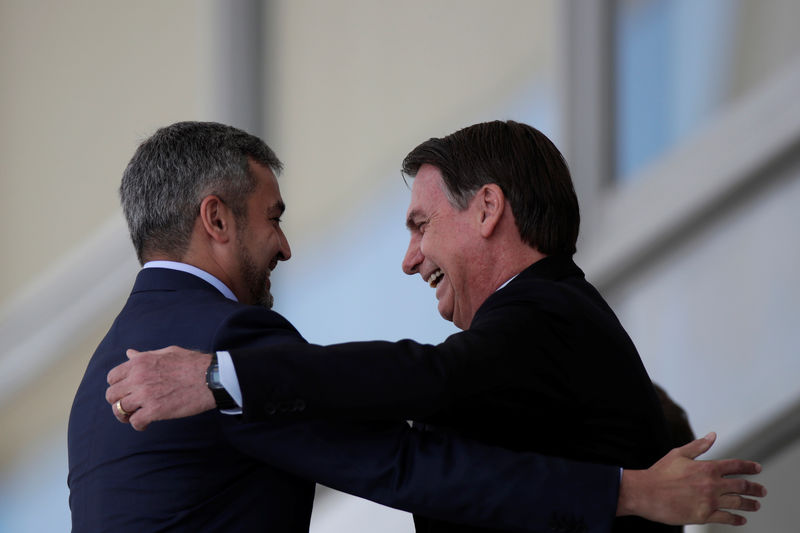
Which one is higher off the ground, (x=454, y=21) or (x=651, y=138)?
(x=454, y=21)

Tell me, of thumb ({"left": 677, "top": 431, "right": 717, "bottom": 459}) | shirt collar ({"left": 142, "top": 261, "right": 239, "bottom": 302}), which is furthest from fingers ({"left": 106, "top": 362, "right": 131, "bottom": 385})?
thumb ({"left": 677, "top": 431, "right": 717, "bottom": 459})

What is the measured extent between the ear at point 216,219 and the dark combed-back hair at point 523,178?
1.38 ft

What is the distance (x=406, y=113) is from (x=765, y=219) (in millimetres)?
1626

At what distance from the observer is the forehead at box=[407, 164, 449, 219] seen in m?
2.10

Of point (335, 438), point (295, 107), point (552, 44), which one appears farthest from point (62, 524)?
point (335, 438)

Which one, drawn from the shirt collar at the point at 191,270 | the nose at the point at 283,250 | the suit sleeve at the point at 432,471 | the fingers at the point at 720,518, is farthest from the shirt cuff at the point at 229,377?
the fingers at the point at 720,518

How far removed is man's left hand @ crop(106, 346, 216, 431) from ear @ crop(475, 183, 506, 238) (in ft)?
2.02

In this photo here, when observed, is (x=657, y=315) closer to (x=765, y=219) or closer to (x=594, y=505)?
(x=765, y=219)

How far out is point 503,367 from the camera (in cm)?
178

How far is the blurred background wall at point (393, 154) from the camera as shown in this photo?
4.40m

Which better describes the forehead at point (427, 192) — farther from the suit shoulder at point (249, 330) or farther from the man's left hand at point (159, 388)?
the man's left hand at point (159, 388)

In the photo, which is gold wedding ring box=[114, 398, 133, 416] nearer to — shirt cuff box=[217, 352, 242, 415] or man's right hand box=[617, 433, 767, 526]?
shirt cuff box=[217, 352, 242, 415]

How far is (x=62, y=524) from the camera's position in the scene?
4.68 metres

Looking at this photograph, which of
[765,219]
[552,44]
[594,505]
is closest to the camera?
[594,505]
